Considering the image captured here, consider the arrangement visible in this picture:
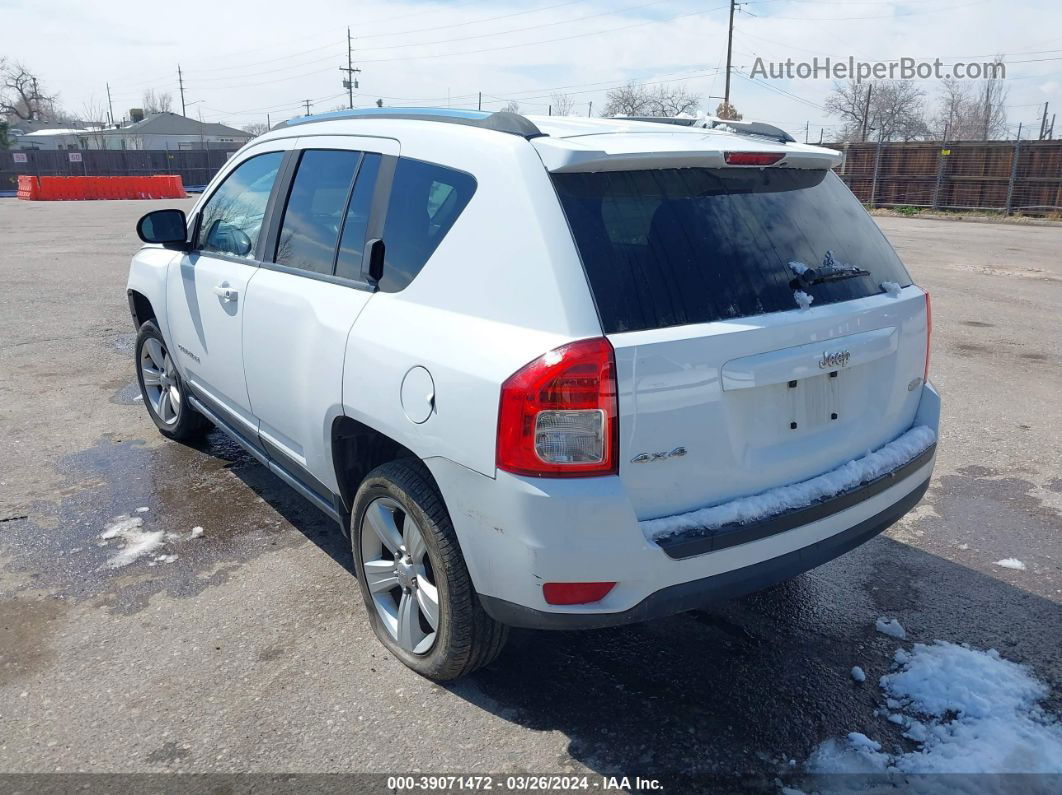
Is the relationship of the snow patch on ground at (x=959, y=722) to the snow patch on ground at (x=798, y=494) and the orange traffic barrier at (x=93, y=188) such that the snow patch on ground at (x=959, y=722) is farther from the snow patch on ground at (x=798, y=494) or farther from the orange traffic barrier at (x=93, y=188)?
the orange traffic barrier at (x=93, y=188)

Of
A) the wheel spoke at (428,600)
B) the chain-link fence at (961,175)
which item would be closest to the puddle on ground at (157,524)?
the wheel spoke at (428,600)

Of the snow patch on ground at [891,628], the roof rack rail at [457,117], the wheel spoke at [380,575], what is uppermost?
the roof rack rail at [457,117]

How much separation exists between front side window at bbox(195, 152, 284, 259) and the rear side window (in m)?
1.18

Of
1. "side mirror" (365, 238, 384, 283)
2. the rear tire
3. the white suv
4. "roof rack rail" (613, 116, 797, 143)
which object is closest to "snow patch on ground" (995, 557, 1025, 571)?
the white suv

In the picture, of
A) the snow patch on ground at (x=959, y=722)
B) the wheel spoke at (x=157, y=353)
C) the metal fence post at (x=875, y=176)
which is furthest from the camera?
the metal fence post at (x=875, y=176)

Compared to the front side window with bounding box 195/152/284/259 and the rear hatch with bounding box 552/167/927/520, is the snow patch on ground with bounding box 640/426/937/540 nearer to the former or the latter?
the rear hatch with bounding box 552/167/927/520

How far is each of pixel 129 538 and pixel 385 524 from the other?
1.84 m

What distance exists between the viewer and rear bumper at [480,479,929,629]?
7.84ft

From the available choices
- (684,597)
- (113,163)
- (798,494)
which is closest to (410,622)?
(684,597)

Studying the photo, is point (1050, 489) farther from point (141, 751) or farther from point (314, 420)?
point (141, 751)

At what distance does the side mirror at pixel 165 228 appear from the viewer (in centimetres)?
453

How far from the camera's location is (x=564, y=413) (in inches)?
88.8

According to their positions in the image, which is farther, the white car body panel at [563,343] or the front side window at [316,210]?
the front side window at [316,210]

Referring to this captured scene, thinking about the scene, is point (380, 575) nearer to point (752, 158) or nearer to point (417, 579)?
point (417, 579)
